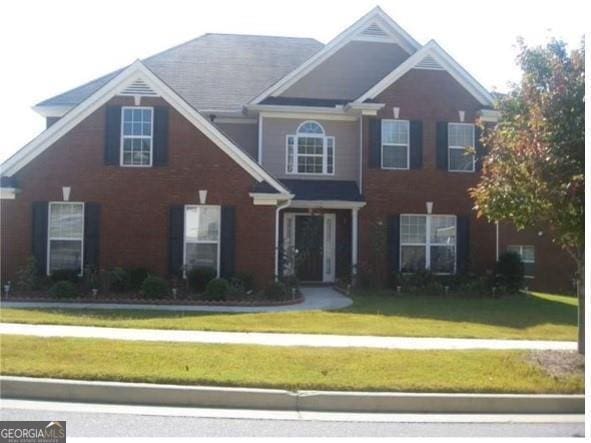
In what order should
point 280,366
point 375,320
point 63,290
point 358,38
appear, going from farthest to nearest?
point 358,38 → point 63,290 → point 375,320 → point 280,366

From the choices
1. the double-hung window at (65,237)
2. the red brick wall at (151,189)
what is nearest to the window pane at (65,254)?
the double-hung window at (65,237)

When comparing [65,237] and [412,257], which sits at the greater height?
[65,237]

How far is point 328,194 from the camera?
19.8 meters

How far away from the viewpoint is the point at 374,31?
2205cm

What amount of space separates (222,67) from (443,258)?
33.6 ft

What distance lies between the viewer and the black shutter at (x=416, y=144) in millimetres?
19938

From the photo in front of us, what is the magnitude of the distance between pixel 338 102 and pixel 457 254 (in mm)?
5945

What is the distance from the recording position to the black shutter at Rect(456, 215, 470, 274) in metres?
20.0

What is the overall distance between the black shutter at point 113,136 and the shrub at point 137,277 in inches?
112

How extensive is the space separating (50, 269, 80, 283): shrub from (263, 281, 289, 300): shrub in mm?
4718

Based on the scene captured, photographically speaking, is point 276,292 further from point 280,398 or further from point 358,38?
point 358,38

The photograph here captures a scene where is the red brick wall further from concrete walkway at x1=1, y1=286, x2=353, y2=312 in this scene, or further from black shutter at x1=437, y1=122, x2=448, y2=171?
black shutter at x1=437, y1=122, x2=448, y2=171

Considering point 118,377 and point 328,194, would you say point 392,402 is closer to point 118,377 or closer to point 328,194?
point 118,377

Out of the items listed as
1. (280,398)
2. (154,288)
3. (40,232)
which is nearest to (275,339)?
(280,398)
